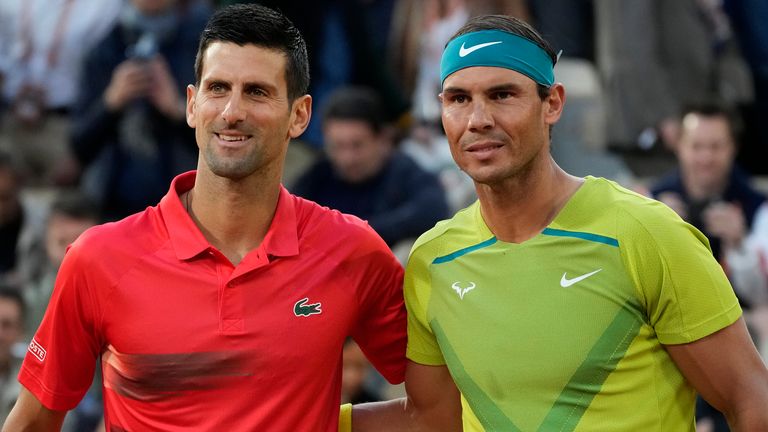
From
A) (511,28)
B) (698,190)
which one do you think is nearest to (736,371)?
(511,28)

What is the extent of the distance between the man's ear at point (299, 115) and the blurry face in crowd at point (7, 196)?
4843 millimetres

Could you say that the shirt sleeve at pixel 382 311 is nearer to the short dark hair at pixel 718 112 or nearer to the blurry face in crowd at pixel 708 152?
the blurry face in crowd at pixel 708 152

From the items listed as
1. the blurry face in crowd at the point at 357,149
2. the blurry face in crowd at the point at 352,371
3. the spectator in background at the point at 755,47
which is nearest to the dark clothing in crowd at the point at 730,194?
the spectator in background at the point at 755,47

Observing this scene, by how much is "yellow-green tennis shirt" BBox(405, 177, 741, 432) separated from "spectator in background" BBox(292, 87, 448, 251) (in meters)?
3.64

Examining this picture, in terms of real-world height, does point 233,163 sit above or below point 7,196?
above

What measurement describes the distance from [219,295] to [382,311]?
638 millimetres

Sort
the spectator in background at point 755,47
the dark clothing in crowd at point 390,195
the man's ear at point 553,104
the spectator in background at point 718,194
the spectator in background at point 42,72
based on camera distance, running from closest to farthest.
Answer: the man's ear at point 553,104 → the spectator in background at point 718,194 → the dark clothing in crowd at point 390,195 → the spectator in background at point 755,47 → the spectator in background at point 42,72

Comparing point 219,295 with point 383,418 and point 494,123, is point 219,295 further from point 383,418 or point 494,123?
point 494,123

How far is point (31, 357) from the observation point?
4.53m

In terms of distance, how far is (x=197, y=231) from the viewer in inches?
179

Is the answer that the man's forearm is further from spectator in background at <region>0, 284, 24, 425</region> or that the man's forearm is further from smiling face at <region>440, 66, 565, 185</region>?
spectator in background at <region>0, 284, 24, 425</region>

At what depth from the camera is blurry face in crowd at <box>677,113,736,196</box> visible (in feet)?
27.0

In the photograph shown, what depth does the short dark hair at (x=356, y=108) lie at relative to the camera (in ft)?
27.3

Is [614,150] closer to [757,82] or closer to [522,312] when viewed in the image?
[757,82]
